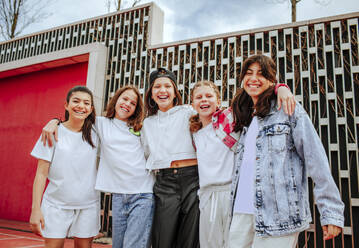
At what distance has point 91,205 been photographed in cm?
188

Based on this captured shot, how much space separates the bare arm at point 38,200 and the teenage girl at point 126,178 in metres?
0.23

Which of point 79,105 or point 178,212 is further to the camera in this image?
point 79,105

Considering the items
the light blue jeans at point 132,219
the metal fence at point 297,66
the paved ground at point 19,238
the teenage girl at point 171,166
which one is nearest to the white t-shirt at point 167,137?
the teenage girl at point 171,166

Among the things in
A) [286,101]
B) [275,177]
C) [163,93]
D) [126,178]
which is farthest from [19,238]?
[286,101]

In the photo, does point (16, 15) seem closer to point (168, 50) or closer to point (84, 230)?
point (168, 50)

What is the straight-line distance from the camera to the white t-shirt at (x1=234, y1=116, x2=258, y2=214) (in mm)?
1444

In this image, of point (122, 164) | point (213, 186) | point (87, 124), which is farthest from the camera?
point (87, 124)

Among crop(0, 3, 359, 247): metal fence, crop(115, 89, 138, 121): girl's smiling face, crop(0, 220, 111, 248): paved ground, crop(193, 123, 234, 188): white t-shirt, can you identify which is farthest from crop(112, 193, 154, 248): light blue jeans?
crop(0, 3, 359, 247): metal fence

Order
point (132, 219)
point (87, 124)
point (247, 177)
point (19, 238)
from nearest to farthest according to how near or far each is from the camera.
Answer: point (247, 177)
point (132, 219)
point (87, 124)
point (19, 238)

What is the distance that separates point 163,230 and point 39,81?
4.65 metres

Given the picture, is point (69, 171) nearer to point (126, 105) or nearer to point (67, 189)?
point (67, 189)

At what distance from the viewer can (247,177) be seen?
1497 millimetres

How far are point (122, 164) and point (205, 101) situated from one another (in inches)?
27.0

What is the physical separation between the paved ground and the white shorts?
5.90ft
